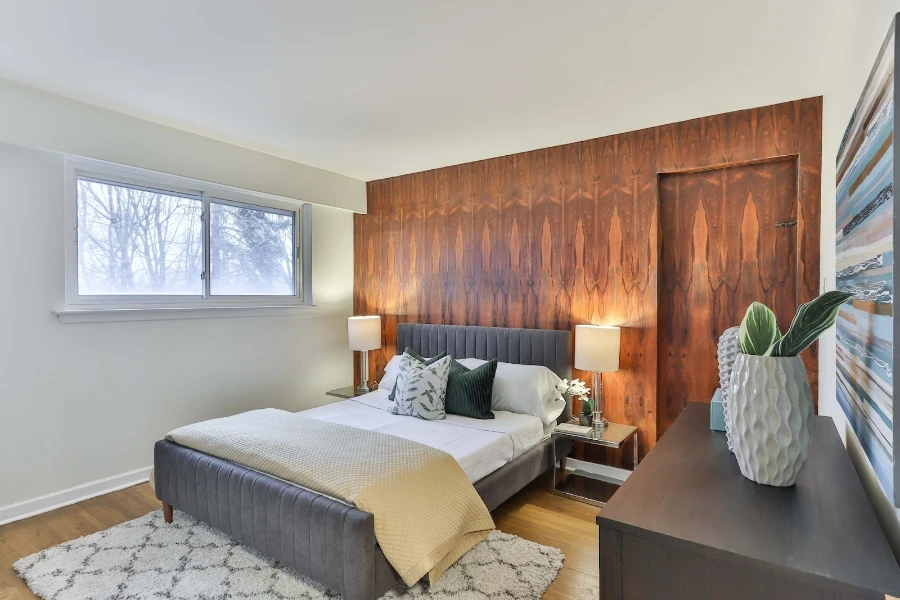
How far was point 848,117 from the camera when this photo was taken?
5.33 feet

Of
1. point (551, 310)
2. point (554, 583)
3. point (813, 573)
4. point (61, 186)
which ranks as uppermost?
point (61, 186)

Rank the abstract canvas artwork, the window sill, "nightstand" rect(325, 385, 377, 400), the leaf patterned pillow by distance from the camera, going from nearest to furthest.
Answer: the abstract canvas artwork → the window sill → the leaf patterned pillow → "nightstand" rect(325, 385, 377, 400)

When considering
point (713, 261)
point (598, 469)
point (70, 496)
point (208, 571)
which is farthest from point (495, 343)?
point (70, 496)

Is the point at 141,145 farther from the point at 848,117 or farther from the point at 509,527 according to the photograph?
the point at 848,117

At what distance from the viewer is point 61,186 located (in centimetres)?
300

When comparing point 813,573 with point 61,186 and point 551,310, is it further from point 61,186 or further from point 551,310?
point 61,186

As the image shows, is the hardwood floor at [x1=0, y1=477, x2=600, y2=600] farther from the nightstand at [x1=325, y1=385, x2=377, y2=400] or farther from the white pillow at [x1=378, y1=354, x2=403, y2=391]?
the nightstand at [x1=325, y1=385, x2=377, y2=400]

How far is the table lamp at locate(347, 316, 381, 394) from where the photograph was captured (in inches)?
172

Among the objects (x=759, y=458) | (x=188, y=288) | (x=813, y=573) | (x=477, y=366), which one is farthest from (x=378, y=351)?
(x=813, y=573)

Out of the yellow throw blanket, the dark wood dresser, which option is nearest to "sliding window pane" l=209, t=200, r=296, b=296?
the yellow throw blanket

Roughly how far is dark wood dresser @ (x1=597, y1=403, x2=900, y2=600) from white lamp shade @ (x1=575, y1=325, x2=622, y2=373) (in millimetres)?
1828

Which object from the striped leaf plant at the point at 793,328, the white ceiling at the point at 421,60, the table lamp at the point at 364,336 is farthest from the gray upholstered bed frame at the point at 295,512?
the white ceiling at the point at 421,60

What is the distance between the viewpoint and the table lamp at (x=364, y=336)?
4.38 metres

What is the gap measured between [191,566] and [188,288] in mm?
2093
